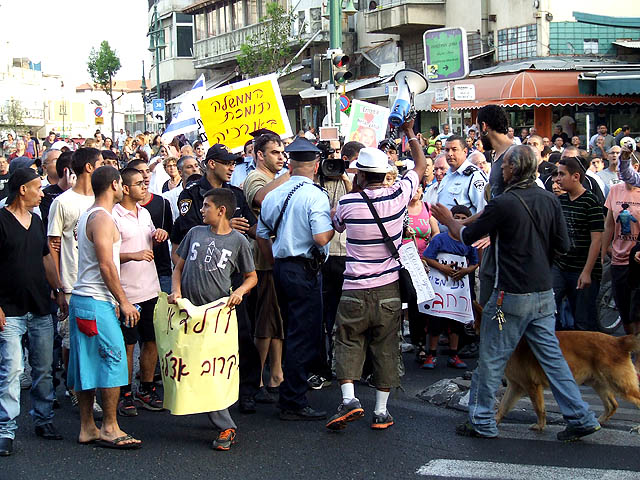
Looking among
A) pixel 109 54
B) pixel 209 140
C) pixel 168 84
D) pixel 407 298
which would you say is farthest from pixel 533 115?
pixel 109 54

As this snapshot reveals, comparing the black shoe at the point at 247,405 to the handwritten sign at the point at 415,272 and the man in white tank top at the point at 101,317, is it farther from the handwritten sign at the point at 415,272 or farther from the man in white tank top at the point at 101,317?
the handwritten sign at the point at 415,272

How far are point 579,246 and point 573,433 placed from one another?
240 cm

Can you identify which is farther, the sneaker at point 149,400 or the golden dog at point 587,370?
the sneaker at point 149,400

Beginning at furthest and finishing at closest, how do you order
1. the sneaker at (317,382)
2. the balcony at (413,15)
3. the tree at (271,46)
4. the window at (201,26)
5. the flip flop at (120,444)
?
1. the window at (201,26)
2. the tree at (271,46)
3. the balcony at (413,15)
4. the sneaker at (317,382)
5. the flip flop at (120,444)

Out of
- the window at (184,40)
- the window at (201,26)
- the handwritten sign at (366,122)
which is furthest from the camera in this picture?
the window at (184,40)

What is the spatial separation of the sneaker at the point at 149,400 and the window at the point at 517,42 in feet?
73.2

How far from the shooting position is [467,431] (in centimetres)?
615

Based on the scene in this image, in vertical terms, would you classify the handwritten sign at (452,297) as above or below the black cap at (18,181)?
below

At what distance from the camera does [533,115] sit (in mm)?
26281

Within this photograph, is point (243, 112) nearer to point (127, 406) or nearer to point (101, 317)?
point (127, 406)

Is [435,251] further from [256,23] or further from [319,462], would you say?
[256,23]

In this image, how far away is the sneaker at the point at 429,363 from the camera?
8.23 meters

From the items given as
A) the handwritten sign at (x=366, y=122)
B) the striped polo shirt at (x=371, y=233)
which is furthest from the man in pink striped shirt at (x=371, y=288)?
the handwritten sign at (x=366, y=122)

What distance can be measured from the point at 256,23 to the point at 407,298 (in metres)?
39.7
